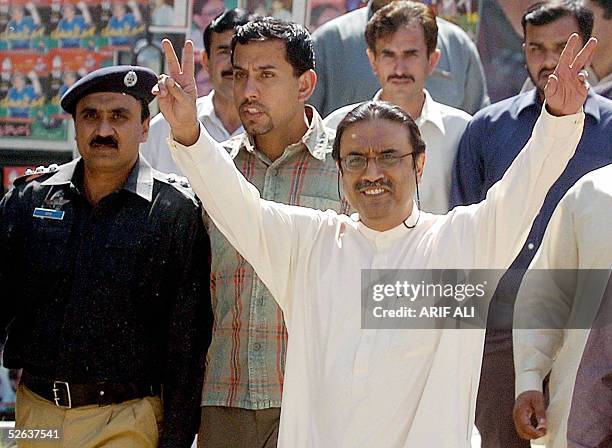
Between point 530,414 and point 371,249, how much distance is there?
0.81 metres

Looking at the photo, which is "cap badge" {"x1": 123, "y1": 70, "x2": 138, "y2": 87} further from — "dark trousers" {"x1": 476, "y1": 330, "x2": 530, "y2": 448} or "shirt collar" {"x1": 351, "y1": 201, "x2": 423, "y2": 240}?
"dark trousers" {"x1": 476, "y1": 330, "x2": 530, "y2": 448}

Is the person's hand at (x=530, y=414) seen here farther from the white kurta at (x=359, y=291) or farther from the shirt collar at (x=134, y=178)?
the shirt collar at (x=134, y=178)

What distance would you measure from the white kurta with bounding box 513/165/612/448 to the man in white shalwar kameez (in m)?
0.57

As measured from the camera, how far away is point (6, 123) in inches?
211

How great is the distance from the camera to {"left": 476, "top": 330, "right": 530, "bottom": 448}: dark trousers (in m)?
4.02

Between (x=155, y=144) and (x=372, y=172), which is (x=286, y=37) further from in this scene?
(x=155, y=144)

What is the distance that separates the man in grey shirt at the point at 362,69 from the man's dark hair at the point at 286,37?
1141 mm

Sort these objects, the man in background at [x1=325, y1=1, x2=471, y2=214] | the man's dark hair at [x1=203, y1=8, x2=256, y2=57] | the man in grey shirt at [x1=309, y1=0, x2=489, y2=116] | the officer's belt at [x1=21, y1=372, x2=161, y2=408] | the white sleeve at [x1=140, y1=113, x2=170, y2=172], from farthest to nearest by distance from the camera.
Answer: the man in grey shirt at [x1=309, y1=0, x2=489, y2=116]
the man's dark hair at [x1=203, y1=8, x2=256, y2=57]
the white sleeve at [x1=140, y1=113, x2=170, y2=172]
the man in background at [x1=325, y1=1, x2=471, y2=214]
the officer's belt at [x1=21, y1=372, x2=161, y2=408]

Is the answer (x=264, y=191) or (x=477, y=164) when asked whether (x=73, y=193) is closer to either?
(x=264, y=191)

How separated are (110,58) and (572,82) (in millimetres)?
2796

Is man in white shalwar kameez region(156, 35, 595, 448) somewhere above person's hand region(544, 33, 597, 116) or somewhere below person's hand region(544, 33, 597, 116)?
below

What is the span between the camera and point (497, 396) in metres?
4.09

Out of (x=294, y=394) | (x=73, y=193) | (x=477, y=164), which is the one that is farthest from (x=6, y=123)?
(x=294, y=394)

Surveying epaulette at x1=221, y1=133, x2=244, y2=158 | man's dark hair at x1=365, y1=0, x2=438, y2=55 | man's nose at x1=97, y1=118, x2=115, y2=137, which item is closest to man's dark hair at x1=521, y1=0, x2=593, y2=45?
man's dark hair at x1=365, y1=0, x2=438, y2=55
